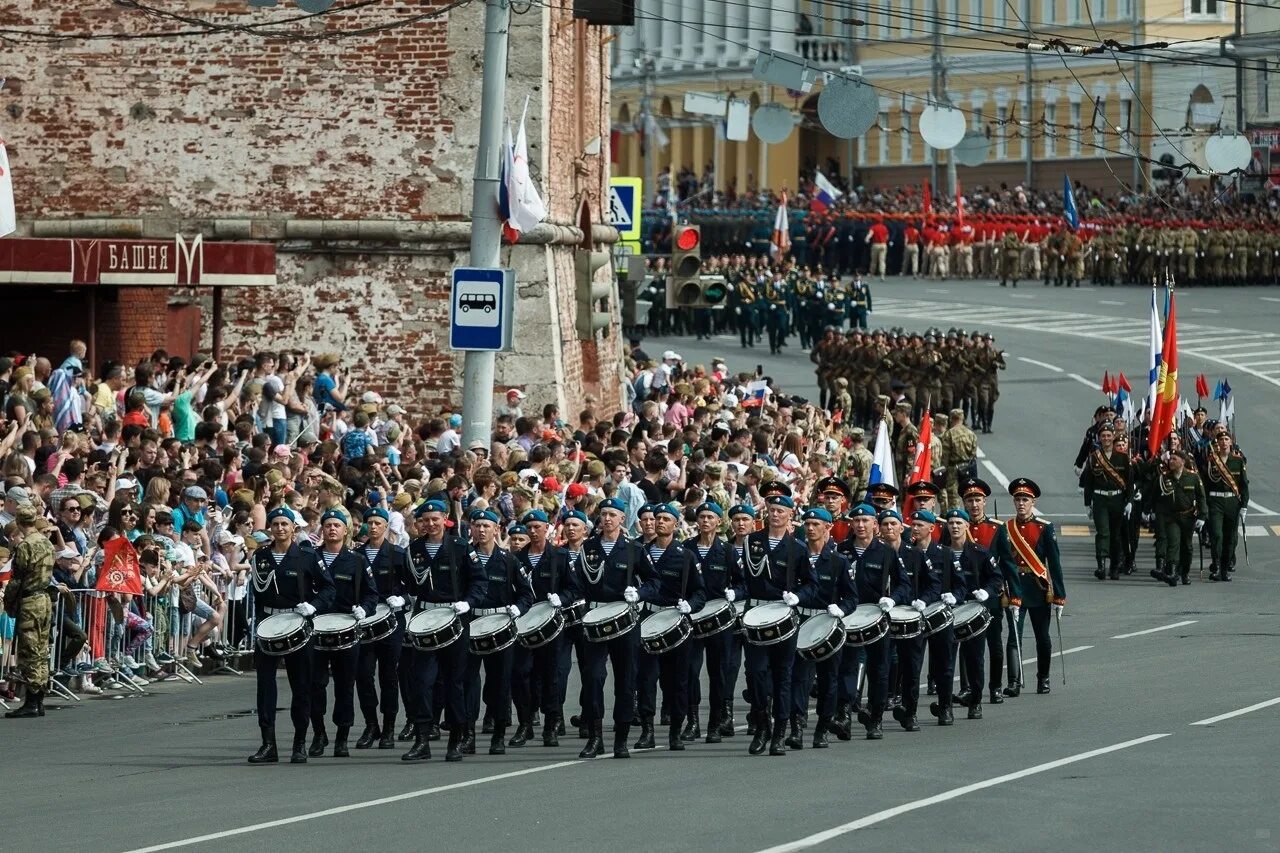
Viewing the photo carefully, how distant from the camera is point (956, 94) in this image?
7825cm

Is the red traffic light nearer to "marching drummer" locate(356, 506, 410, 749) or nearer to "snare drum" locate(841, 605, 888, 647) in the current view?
"snare drum" locate(841, 605, 888, 647)

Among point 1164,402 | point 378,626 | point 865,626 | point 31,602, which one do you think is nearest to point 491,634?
point 378,626

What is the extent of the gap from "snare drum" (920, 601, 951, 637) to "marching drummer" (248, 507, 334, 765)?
3954mm

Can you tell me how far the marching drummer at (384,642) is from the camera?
50.9 feet

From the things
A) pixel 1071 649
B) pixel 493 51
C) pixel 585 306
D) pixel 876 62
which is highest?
pixel 876 62

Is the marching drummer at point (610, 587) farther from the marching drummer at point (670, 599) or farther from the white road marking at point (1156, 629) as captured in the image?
the white road marking at point (1156, 629)

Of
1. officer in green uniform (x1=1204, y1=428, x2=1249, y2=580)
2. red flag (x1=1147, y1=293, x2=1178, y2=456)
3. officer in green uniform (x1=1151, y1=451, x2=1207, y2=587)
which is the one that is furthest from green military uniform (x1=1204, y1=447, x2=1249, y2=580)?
red flag (x1=1147, y1=293, x2=1178, y2=456)

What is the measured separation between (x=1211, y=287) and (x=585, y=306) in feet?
115

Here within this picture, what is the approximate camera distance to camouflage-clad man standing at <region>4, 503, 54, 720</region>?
16.6 m

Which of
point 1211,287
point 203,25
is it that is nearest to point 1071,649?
point 203,25

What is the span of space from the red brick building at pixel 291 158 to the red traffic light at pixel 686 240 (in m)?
1.61

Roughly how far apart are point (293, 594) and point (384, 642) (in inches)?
26.8

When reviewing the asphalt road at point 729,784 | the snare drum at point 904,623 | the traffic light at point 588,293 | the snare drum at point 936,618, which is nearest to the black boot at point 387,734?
the asphalt road at point 729,784

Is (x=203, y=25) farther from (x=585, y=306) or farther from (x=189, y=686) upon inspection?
(x=189, y=686)
